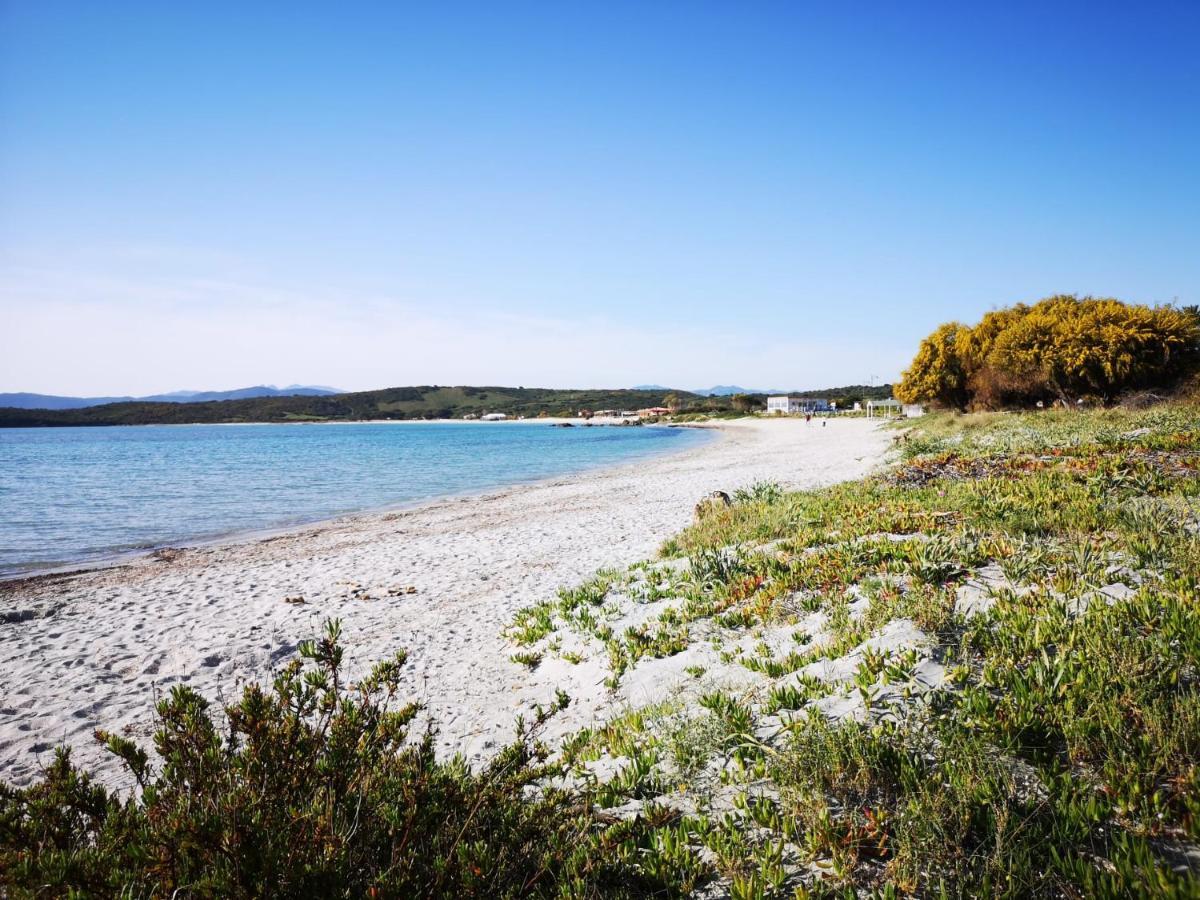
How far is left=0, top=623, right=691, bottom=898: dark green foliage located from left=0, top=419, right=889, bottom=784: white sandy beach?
88.3 inches

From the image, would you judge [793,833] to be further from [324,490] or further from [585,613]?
[324,490]

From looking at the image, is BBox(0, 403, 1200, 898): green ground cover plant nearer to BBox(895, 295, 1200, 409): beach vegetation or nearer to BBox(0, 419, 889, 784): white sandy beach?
BBox(0, 419, 889, 784): white sandy beach

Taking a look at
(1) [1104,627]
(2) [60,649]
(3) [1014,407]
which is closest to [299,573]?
(2) [60,649]

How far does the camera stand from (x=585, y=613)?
8398mm

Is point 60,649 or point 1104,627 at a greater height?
point 1104,627

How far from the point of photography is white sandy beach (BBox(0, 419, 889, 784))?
6.73m

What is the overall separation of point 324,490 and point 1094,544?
31.3 meters

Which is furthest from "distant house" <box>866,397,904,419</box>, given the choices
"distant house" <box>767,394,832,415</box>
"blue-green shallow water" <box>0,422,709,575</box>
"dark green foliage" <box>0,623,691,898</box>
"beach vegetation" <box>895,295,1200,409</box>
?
"dark green foliage" <box>0,623,691,898</box>

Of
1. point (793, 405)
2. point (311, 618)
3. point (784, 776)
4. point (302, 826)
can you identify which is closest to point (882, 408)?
point (793, 405)

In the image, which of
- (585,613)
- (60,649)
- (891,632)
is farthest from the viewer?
(60,649)

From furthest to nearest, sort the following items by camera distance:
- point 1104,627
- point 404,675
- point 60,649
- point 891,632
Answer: point 60,649 → point 404,675 → point 891,632 → point 1104,627

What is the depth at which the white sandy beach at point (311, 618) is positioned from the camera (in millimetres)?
6727

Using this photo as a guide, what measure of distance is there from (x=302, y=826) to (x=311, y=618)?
8396 millimetres

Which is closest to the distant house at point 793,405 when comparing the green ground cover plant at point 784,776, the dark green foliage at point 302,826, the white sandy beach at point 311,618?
the white sandy beach at point 311,618
